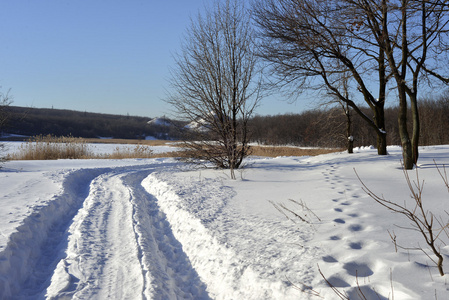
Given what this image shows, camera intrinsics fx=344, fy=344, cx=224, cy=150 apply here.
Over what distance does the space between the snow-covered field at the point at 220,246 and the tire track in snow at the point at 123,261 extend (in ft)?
0.05

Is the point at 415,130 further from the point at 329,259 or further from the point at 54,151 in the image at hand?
the point at 54,151

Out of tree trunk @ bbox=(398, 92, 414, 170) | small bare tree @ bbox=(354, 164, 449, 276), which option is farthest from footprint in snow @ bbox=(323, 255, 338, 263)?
tree trunk @ bbox=(398, 92, 414, 170)

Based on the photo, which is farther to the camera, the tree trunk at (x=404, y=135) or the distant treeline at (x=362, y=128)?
the distant treeline at (x=362, y=128)

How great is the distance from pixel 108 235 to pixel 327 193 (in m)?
4.32

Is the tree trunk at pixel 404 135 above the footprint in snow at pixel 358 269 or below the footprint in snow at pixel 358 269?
above

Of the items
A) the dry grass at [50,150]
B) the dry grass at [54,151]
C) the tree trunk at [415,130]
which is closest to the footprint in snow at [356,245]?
the tree trunk at [415,130]

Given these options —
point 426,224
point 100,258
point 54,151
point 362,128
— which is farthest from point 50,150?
point 362,128

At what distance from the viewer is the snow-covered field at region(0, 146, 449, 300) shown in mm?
3447

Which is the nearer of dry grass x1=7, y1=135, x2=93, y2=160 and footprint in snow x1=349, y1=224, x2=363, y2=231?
footprint in snow x1=349, y1=224, x2=363, y2=231

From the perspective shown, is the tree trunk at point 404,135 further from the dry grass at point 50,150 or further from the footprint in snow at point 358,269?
the dry grass at point 50,150

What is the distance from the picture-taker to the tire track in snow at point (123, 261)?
12.2 feet

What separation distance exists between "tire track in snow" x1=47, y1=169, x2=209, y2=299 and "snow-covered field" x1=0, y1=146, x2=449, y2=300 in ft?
0.05

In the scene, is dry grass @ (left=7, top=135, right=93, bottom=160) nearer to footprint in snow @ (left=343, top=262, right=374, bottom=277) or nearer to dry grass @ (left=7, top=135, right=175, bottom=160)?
dry grass @ (left=7, top=135, right=175, bottom=160)

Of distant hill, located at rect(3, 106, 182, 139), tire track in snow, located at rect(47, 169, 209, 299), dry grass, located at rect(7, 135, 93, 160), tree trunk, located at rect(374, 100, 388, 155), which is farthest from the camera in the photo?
distant hill, located at rect(3, 106, 182, 139)
